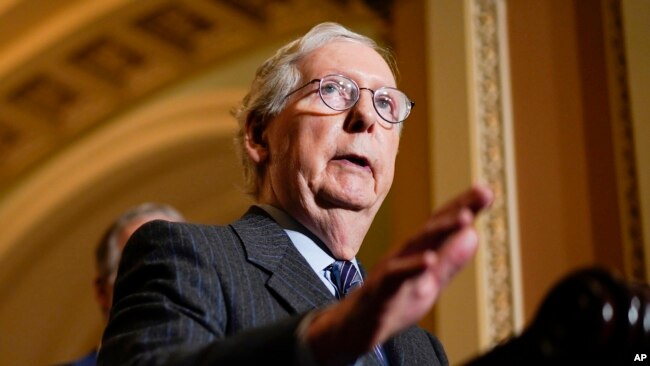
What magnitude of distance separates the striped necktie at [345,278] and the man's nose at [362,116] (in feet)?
0.84

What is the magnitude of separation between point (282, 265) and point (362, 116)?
0.39 metres

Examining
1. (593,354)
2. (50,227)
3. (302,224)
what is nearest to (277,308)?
(302,224)

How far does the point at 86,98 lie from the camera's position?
6070 mm

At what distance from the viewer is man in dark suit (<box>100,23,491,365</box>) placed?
3.35 ft

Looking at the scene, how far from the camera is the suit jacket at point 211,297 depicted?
1142 mm

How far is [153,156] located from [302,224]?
15.7 ft

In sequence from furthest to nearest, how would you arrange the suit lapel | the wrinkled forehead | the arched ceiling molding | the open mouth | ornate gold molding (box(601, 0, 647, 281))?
the arched ceiling molding < ornate gold molding (box(601, 0, 647, 281)) < the wrinkled forehead < the open mouth < the suit lapel

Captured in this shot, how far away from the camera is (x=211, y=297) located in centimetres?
146

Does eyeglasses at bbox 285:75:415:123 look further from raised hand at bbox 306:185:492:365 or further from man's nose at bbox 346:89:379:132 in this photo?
raised hand at bbox 306:185:492:365

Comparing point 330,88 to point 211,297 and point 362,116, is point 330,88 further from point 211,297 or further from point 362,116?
point 211,297

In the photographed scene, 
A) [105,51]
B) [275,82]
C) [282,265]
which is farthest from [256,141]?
[105,51]

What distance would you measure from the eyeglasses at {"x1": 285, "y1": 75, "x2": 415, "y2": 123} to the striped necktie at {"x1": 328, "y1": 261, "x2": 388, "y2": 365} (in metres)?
0.30

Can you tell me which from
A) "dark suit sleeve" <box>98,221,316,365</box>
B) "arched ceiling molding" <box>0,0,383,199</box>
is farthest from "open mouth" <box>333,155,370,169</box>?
"arched ceiling molding" <box>0,0,383,199</box>

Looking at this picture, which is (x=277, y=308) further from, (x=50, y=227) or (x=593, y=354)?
(x=50, y=227)
